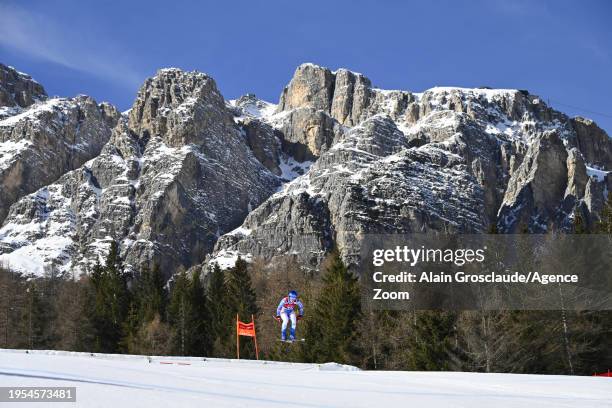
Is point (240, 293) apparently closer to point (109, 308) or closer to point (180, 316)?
point (180, 316)

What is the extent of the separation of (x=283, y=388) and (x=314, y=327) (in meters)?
33.4

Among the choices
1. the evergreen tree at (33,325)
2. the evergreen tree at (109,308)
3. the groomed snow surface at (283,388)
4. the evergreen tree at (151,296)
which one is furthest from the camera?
the evergreen tree at (33,325)

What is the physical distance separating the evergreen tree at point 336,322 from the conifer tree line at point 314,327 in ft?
0.20

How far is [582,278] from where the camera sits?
37625 millimetres

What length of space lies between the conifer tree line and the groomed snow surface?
19.8 metres

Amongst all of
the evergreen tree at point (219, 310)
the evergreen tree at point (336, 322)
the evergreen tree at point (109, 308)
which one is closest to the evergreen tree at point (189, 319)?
the evergreen tree at point (219, 310)

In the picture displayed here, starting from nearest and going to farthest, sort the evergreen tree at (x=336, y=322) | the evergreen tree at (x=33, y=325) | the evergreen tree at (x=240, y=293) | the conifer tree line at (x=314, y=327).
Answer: the conifer tree line at (x=314, y=327) < the evergreen tree at (x=336, y=322) < the evergreen tree at (x=240, y=293) < the evergreen tree at (x=33, y=325)

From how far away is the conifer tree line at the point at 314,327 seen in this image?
3634cm

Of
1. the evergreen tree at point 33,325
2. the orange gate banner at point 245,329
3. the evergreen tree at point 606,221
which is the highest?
the evergreen tree at point 606,221

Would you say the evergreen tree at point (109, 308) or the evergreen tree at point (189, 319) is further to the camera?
the evergreen tree at point (109, 308)

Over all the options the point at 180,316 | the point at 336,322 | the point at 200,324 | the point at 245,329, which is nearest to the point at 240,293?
the point at 200,324

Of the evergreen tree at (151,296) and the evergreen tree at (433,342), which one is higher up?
the evergreen tree at (151,296)

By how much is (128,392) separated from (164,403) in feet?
3.16

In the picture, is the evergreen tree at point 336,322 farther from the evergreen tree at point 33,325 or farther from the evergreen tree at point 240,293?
the evergreen tree at point 33,325
